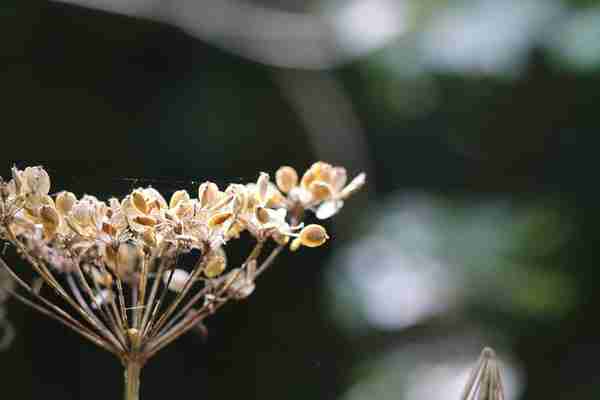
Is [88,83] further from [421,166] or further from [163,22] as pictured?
[421,166]

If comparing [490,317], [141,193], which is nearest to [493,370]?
[141,193]

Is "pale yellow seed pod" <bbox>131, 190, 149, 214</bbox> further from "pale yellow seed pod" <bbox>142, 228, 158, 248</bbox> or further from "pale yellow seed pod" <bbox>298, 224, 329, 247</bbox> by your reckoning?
"pale yellow seed pod" <bbox>298, 224, 329, 247</bbox>

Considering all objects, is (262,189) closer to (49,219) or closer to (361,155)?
(49,219)

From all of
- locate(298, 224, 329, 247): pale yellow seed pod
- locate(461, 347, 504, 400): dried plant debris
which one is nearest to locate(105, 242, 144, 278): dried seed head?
locate(298, 224, 329, 247): pale yellow seed pod

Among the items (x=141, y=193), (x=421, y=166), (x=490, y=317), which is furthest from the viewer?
(x=421, y=166)

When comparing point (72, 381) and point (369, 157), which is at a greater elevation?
point (369, 157)

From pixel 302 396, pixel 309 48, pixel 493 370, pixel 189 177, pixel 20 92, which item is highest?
pixel 309 48

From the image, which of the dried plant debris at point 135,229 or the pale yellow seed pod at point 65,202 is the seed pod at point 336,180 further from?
the pale yellow seed pod at point 65,202
